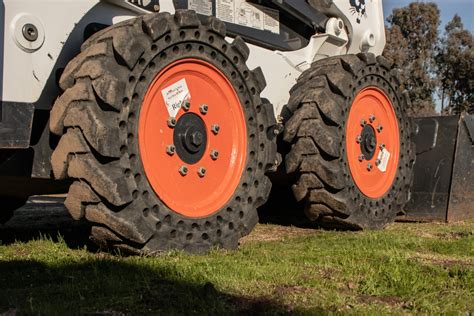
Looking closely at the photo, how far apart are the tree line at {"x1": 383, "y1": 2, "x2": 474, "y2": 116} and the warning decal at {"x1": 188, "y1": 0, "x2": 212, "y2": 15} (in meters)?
27.3

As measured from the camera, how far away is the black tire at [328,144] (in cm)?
521

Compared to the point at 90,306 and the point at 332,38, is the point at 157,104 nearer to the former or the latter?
the point at 90,306

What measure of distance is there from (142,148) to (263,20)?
2.39 m

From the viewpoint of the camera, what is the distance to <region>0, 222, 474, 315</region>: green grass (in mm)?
2730

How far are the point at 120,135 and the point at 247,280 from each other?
45.2 inches

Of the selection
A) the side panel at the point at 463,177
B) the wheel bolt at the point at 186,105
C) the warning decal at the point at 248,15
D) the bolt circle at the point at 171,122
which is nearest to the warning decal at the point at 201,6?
the warning decal at the point at 248,15

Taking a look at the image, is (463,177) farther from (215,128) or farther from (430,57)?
(430,57)

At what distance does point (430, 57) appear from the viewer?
32.5m

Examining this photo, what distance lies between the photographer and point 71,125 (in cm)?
359

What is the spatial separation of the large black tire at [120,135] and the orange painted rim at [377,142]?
194cm

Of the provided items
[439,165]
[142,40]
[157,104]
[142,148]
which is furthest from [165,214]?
[439,165]

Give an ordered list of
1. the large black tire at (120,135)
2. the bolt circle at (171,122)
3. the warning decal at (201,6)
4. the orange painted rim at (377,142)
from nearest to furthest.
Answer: the large black tire at (120,135) < the bolt circle at (171,122) < the warning decal at (201,6) < the orange painted rim at (377,142)

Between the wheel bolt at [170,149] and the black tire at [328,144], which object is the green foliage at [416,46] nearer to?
the black tire at [328,144]

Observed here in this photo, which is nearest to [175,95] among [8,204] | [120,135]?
[120,135]
